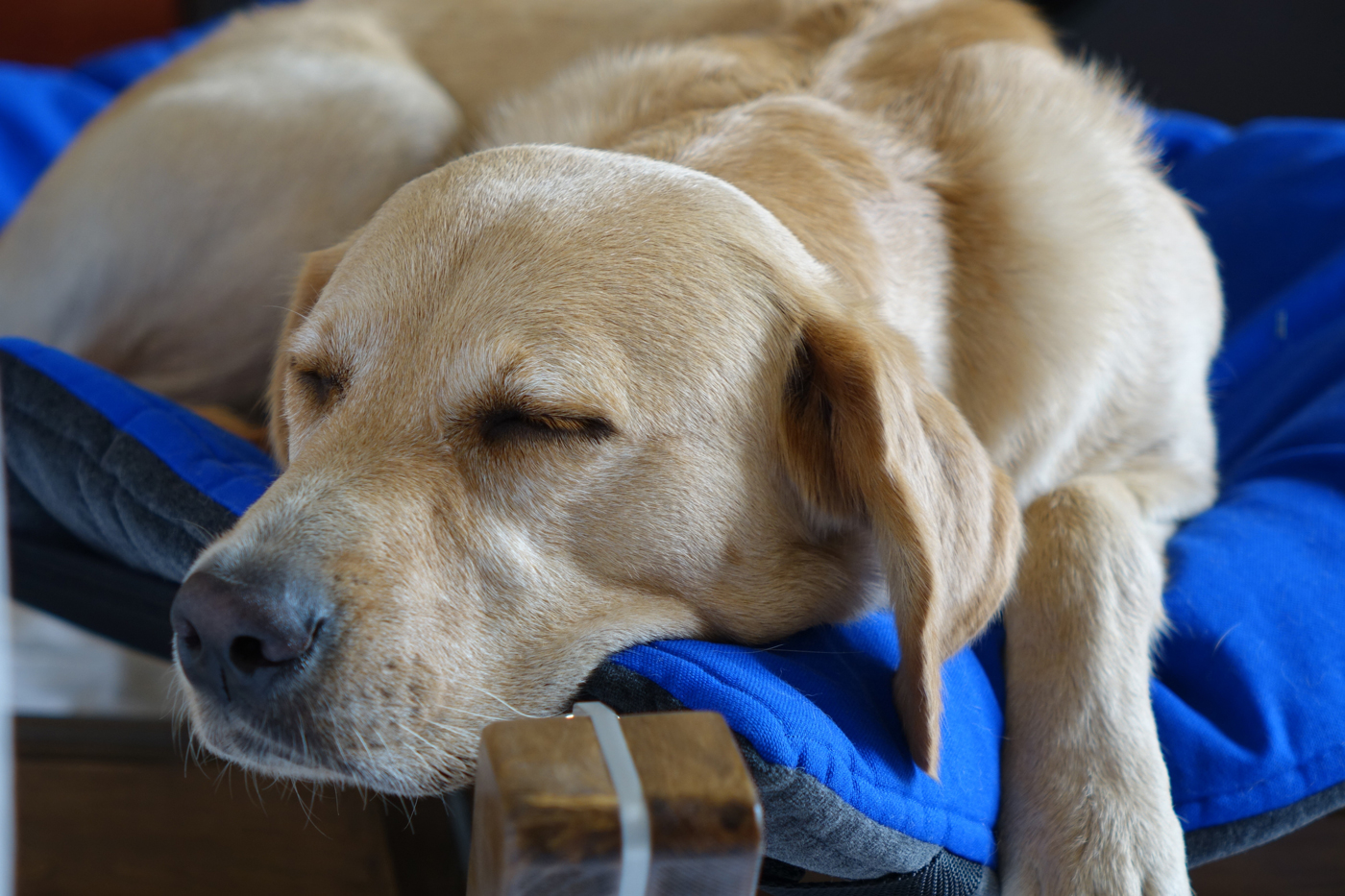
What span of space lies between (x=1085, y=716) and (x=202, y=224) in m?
1.98

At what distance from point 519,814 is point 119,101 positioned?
2.57m

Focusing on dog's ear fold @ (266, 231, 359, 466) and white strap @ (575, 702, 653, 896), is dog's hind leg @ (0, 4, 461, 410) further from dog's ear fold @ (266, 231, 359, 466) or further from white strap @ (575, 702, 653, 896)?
white strap @ (575, 702, 653, 896)

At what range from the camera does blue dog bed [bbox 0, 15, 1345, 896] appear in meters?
1.07

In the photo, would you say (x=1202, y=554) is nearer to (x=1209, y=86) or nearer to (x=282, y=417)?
(x=282, y=417)

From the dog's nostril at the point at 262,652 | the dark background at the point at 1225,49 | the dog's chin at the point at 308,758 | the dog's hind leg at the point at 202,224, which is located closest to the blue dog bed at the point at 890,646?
the dog's chin at the point at 308,758

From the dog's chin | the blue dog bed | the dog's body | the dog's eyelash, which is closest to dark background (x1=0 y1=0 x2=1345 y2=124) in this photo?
the blue dog bed

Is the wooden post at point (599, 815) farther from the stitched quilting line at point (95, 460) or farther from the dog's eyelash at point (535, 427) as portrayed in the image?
the stitched quilting line at point (95, 460)

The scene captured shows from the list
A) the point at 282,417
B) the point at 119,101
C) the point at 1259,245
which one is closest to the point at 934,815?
the point at 282,417

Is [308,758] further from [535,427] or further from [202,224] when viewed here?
[202,224]

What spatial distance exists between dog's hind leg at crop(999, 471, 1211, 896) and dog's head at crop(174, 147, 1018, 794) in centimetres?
20

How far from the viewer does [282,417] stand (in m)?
1.47

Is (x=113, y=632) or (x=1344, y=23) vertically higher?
(x=1344, y=23)

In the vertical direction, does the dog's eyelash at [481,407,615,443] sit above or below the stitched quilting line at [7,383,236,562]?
above

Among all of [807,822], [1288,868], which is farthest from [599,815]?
[1288,868]
